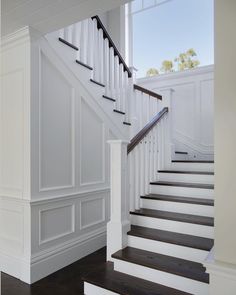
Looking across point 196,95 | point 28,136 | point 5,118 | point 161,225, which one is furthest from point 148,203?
point 196,95

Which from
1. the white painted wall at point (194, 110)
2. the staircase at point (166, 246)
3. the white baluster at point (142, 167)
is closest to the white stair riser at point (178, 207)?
the staircase at point (166, 246)

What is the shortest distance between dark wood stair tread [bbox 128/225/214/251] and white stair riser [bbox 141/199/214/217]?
0.34 metres

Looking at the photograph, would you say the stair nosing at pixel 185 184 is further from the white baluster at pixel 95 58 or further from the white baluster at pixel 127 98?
the white baluster at pixel 95 58

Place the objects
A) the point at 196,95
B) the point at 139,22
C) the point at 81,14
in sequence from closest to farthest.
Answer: the point at 81,14, the point at 196,95, the point at 139,22

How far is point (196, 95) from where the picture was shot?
459 centimetres

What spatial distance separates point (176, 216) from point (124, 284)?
89 centimetres

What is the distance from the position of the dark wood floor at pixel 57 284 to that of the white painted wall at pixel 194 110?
2.76 metres

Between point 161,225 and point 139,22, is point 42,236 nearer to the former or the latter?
point 161,225

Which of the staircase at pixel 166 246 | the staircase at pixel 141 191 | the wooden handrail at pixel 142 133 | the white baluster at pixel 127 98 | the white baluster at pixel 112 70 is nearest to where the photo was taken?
the staircase at pixel 166 246

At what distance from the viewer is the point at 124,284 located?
6.72ft

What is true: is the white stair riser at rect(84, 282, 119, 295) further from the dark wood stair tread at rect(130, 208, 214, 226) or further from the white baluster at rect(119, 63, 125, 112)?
the white baluster at rect(119, 63, 125, 112)

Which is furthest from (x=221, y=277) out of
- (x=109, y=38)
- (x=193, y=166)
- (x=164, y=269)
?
(x=109, y=38)

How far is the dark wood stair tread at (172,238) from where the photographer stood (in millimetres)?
2167

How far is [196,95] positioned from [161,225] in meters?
2.86
